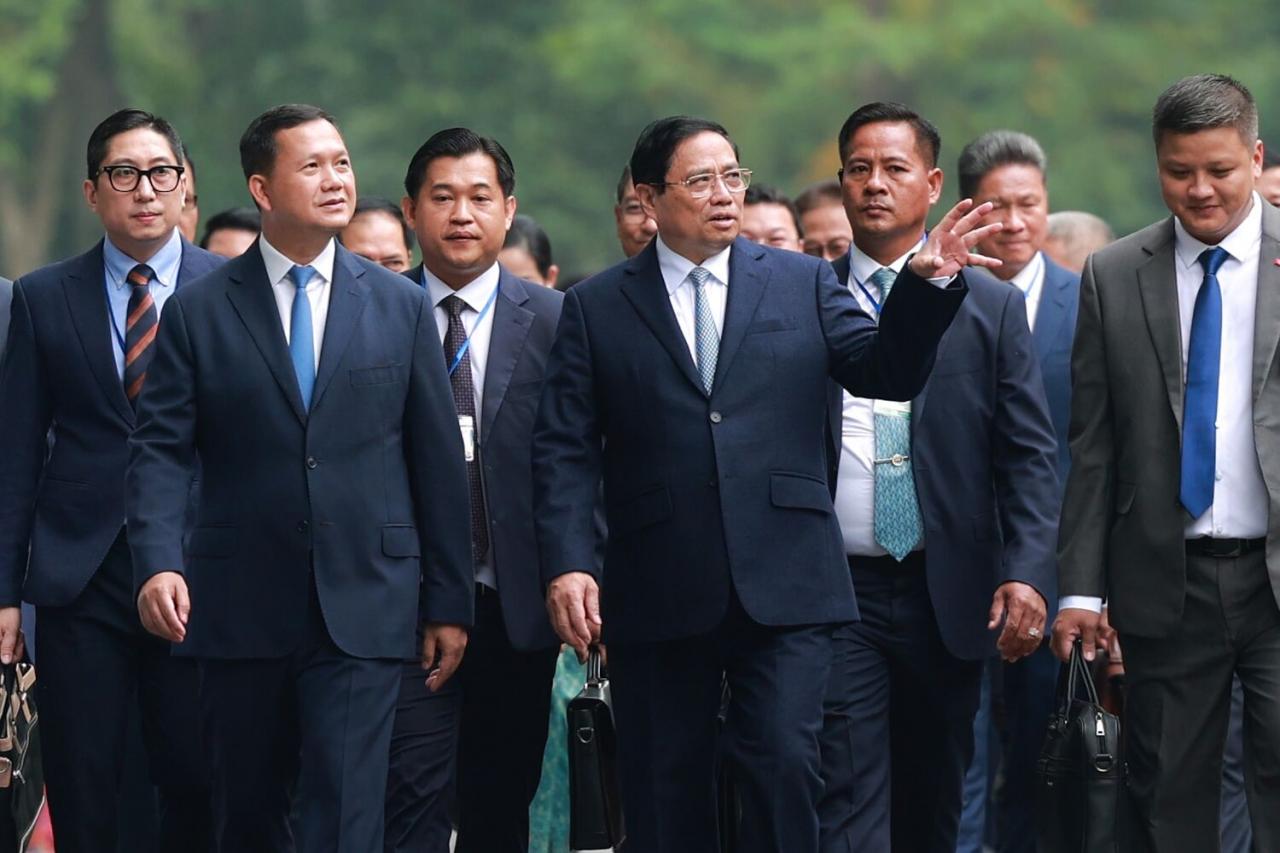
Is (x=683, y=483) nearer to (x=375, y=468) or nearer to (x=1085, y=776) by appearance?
(x=375, y=468)

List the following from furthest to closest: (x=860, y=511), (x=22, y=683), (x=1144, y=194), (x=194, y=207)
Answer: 1. (x=1144, y=194)
2. (x=194, y=207)
3. (x=22, y=683)
4. (x=860, y=511)

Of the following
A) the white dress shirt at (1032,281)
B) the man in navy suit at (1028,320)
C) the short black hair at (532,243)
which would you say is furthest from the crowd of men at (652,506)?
the short black hair at (532,243)

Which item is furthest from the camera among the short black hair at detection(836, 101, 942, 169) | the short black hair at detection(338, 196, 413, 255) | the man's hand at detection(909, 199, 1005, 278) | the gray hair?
the short black hair at detection(338, 196, 413, 255)

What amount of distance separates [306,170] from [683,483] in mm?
1412

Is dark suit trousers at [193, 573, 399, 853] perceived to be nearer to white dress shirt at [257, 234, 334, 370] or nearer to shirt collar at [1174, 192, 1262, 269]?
white dress shirt at [257, 234, 334, 370]

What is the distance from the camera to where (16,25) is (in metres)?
34.7

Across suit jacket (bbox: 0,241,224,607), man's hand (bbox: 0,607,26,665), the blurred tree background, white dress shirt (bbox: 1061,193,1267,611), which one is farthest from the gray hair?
the blurred tree background

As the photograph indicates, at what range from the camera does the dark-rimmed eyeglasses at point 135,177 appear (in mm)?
8242

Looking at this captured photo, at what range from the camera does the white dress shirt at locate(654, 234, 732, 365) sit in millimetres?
7500

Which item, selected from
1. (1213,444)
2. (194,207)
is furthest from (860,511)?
(194,207)

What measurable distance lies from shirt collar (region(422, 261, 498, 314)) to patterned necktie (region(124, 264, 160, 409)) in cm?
87

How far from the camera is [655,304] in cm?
748

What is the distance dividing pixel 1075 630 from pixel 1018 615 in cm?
28

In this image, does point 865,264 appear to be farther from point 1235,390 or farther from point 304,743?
point 304,743
